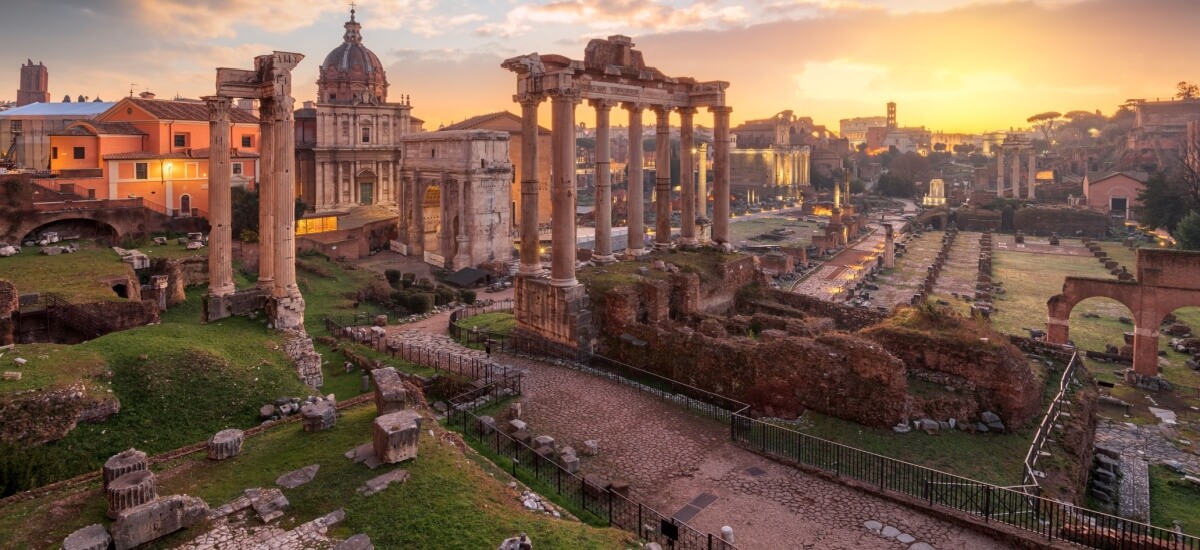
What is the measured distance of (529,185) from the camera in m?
20.0

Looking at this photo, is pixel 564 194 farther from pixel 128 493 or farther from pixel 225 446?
pixel 128 493

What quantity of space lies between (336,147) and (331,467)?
152ft

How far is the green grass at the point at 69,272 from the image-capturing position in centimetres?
2009

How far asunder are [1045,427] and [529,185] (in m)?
13.8

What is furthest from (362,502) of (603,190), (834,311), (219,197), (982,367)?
(834,311)

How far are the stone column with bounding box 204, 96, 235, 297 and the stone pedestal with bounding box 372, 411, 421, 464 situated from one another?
10370mm

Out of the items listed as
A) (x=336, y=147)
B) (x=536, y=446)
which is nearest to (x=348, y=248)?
(x=336, y=147)

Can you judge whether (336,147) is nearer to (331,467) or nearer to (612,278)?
(612,278)

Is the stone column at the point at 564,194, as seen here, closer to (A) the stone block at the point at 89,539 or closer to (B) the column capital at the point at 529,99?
(B) the column capital at the point at 529,99

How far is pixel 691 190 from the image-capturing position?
2656cm

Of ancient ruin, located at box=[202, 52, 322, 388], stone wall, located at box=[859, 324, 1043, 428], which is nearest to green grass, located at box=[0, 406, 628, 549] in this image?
ancient ruin, located at box=[202, 52, 322, 388]

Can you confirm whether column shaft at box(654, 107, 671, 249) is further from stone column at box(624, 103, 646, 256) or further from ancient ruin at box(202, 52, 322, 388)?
ancient ruin at box(202, 52, 322, 388)

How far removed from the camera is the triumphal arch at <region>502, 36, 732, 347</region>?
19.6 m

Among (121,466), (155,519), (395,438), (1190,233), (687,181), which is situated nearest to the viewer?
(155,519)
